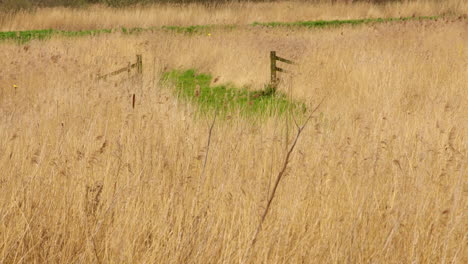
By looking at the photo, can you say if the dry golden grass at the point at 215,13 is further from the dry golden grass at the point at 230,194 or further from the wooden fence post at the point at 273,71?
the dry golden grass at the point at 230,194

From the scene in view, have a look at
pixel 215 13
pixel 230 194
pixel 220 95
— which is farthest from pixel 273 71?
pixel 215 13

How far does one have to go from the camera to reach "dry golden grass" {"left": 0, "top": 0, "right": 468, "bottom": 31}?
62.3 feet

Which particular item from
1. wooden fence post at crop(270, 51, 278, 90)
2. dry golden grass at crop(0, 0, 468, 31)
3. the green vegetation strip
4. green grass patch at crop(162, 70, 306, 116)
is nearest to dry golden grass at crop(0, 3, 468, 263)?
green grass patch at crop(162, 70, 306, 116)

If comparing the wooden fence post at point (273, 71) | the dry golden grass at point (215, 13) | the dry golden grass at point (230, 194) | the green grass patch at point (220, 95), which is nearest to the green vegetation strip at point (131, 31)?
the dry golden grass at point (215, 13)

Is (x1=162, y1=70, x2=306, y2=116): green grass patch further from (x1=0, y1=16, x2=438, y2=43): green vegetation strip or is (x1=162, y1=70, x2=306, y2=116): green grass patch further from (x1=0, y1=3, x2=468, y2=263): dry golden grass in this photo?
(x1=0, y1=16, x2=438, y2=43): green vegetation strip

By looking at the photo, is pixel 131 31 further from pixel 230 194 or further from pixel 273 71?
pixel 230 194

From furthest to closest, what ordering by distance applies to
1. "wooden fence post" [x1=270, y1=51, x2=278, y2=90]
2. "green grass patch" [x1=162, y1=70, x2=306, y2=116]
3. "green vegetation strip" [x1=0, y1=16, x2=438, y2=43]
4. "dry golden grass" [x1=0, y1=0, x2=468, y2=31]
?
"dry golden grass" [x1=0, y1=0, x2=468, y2=31], "green vegetation strip" [x1=0, y1=16, x2=438, y2=43], "wooden fence post" [x1=270, y1=51, x2=278, y2=90], "green grass patch" [x1=162, y1=70, x2=306, y2=116]

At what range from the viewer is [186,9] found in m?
20.7

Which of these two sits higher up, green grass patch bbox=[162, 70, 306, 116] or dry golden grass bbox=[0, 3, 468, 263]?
dry golden grass bbox=[0, 3, 468, 263]

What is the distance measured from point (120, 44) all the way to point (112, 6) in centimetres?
1004

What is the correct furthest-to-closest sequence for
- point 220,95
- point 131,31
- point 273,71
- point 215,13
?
1. point 215,13
2. point 131,31
3. point 220,95
4. point 273,71

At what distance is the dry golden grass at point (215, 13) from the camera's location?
1898 centimetres

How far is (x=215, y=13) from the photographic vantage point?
20.4 meters

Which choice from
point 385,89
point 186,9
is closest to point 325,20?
point 186,9
